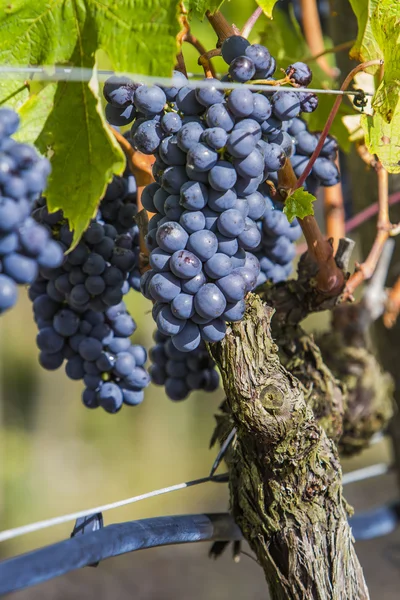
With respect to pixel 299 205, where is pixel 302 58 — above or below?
above

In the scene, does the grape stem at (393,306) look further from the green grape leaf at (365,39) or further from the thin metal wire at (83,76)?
the thin metal wire at (83,76)

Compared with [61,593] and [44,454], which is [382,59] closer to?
[61,593]

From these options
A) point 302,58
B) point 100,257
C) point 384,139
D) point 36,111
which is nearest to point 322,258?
point 384,139

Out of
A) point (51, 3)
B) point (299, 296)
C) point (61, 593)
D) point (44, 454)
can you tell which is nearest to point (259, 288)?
point (299, 296)

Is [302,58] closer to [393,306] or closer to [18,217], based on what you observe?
[393,306]

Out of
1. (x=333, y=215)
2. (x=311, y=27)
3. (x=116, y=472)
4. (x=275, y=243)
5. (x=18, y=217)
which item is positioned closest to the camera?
(x=18, y=217)

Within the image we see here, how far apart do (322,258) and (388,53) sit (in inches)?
9.5

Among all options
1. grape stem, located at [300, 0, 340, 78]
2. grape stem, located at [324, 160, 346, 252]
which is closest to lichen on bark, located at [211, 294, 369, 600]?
grape stem, located at [324, 160, 346, 252]

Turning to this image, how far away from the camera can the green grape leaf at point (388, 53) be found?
65 cm

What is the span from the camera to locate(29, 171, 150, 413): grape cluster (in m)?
0.71

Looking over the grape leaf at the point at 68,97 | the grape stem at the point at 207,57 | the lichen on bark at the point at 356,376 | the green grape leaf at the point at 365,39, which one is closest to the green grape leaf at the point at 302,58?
the green grape leaf at the point at 365,39

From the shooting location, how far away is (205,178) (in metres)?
0.57

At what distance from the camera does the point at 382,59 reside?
69cm

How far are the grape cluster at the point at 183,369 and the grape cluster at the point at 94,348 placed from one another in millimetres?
54
